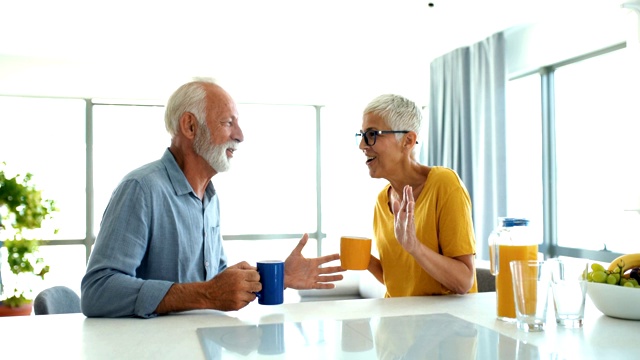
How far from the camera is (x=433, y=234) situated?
1939mm

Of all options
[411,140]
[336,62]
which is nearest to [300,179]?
[336,62]

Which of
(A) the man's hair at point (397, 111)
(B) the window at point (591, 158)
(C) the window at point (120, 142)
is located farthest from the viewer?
(C) the window at point (120, 142)

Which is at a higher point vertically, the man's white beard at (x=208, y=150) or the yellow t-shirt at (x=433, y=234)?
the man's white beard at (x=208, y=150)

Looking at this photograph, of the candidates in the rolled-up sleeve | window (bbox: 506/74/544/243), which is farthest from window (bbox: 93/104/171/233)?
the rolled-up sleeve

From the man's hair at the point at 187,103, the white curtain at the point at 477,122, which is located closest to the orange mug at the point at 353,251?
the man's hair at the point at 187,103

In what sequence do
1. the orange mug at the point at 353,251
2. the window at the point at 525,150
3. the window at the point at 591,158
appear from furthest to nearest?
1. the window at the point at 525,150
2. the window at the point at 591,158
3. the orange mug at the point at 353,251

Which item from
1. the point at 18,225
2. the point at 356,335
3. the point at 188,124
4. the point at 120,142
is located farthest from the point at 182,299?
the point at 120,142

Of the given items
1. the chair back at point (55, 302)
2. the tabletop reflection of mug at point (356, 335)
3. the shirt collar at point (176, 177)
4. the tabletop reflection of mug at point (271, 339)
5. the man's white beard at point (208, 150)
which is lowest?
the chair back at point (55, 302)

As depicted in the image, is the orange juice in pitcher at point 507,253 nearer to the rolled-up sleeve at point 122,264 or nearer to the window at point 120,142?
the rolled-up sleeve at point 122,264

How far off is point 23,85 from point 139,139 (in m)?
1.17

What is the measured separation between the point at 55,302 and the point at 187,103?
787mm

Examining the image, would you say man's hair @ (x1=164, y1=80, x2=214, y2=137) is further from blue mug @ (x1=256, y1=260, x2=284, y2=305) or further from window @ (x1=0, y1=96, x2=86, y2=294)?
window @ (x1=0, y1=96, x2=86, y2=294)

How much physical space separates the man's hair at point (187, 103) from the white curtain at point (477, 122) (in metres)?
3.25

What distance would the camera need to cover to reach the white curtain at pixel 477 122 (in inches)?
185
